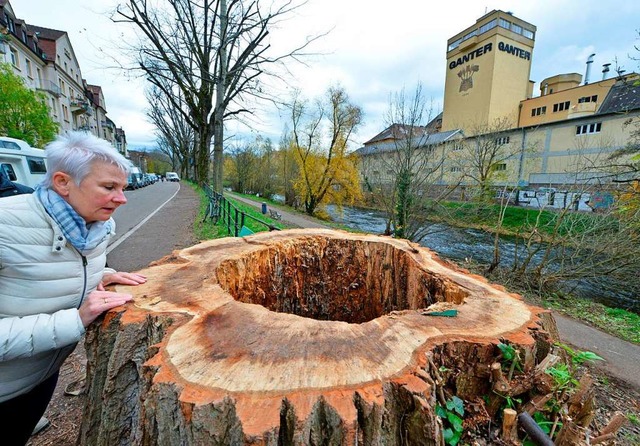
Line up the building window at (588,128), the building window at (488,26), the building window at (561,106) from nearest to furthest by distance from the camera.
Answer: the building window at (588,128) < the building window at (561,106) < the building window at (488,26)

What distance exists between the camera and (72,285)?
1352 millimetres

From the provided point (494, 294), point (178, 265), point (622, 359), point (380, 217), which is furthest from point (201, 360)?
point (380, 217)

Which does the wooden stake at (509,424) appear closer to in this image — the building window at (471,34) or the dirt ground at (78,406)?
the dirt ground at (78,406)

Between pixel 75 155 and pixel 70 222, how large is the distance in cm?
29

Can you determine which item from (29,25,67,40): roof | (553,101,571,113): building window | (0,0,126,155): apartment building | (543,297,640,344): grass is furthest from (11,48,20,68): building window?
(553,101,571,113): building window

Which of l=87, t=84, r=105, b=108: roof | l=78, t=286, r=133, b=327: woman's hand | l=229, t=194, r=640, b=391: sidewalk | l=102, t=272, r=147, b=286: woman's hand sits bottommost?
l=229, t=194, r=640, b=391: sidewalk

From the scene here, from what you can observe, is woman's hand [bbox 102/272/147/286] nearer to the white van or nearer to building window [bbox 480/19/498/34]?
the white van

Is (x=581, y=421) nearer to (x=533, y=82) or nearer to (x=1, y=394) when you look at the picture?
(x=1, y=394)

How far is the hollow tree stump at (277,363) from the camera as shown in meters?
0.98

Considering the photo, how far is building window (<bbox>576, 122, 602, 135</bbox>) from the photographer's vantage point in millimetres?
20812

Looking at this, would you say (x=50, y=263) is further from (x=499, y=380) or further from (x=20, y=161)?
(x=20, y=161)

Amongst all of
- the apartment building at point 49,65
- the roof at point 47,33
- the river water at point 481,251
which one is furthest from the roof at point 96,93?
the river water at point 481,251

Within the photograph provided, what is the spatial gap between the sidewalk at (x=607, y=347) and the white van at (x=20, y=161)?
1493 centimetres

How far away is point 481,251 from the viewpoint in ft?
40.6
